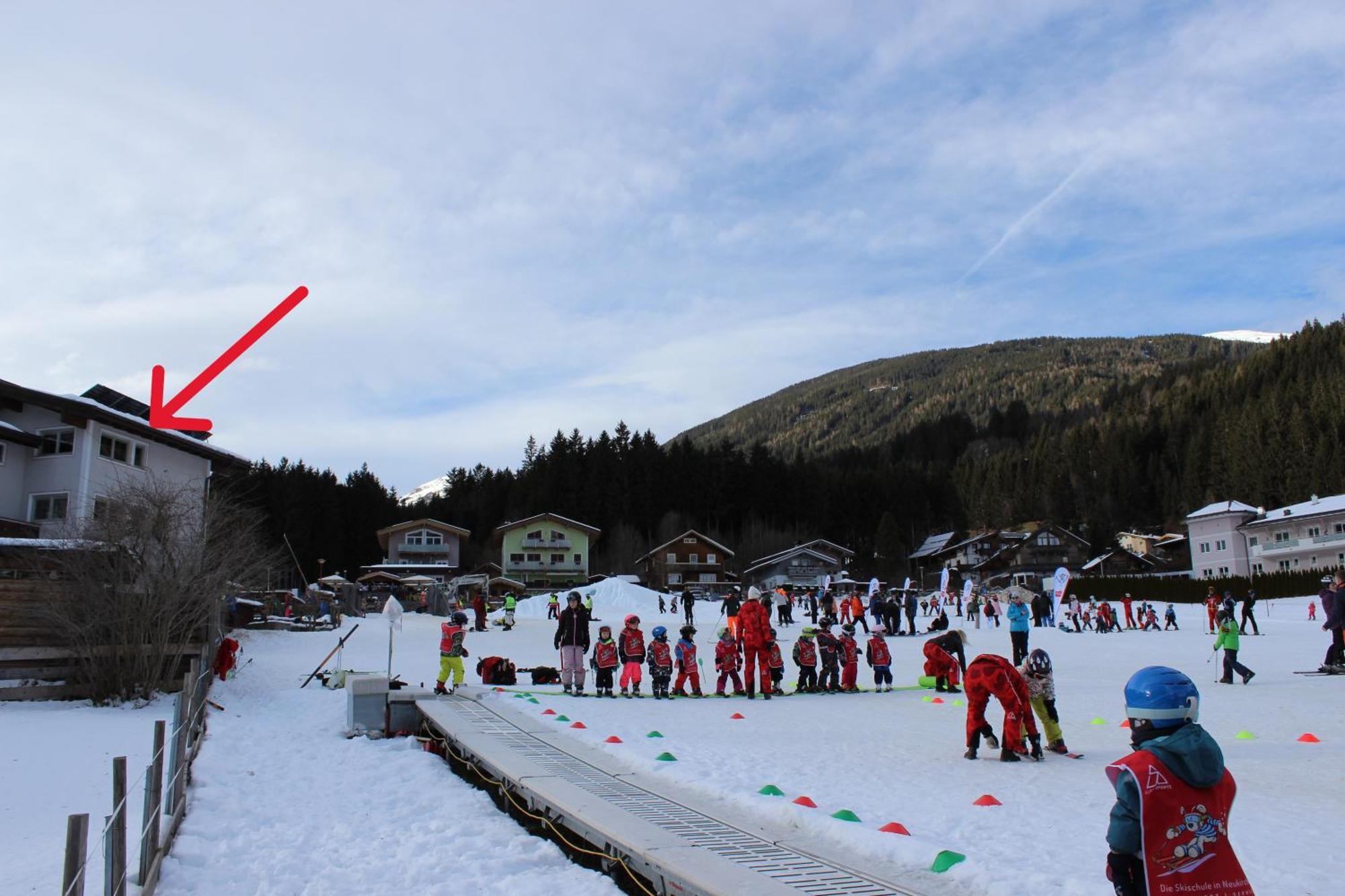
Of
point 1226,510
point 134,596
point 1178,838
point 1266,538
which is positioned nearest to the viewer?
point 1178,838

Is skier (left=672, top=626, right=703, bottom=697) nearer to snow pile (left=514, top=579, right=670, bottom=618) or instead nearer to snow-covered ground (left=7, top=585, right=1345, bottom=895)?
snow-covered ground (left=7, top=585, right=1345, bottom=895)

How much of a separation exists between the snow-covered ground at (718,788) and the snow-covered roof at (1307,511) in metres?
65.2

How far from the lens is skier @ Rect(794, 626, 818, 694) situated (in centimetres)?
1898

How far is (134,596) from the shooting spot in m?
18.1

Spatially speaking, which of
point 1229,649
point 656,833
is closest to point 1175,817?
point 656,833

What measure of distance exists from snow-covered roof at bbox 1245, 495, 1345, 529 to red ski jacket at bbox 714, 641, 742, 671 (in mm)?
70656

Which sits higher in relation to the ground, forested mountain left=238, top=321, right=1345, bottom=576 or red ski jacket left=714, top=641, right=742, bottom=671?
forested mountain left=238, top=321, right=1345, bottom=576

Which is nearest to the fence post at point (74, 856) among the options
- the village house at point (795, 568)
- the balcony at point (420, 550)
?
the balcony at point (420, 550)

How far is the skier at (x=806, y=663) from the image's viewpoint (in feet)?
62.3

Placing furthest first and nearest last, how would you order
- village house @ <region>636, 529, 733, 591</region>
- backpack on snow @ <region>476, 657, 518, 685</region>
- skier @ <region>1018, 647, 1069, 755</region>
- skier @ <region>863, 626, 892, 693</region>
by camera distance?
village house @ <region>636, 529, 733, 591</region> < backpack on snow @ <region>476, 657, 518, 685</region> < skier @ <region>863, 626, 892, 693</region> < skier @ <region>1018, 647, 1069, 755</region>

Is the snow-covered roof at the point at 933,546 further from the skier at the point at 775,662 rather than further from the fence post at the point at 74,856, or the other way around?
the fence post at the point at 74,856

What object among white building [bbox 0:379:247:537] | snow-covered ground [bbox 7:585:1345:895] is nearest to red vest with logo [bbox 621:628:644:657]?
snow-covered ground [bbox 7:585:1345:895]

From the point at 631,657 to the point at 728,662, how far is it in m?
1.87

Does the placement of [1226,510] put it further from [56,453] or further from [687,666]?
[56,453]
